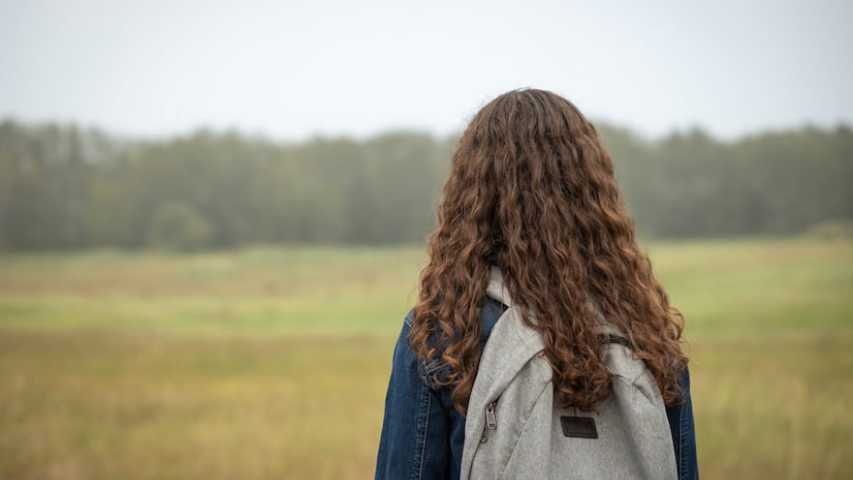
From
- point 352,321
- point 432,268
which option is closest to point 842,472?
point 432,268

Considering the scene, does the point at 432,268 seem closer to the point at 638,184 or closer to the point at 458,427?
the point at 458,427

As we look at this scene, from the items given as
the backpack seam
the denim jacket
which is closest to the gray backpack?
the backpack seam

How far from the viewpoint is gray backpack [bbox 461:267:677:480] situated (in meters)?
1.56

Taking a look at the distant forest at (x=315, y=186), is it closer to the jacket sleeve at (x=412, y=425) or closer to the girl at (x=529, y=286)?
the girl at (x=529, y=286)

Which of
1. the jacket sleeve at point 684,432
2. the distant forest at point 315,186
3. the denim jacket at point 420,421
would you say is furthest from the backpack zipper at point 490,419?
the distant forest at point 315,186

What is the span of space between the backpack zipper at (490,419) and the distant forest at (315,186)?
62.4 ft

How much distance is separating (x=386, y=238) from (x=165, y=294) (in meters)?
8.23

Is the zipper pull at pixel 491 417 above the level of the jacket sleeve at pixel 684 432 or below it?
above

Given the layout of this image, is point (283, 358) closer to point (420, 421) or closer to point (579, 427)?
point (420, 421)

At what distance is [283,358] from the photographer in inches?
579

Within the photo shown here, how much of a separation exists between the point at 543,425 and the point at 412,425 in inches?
14.2

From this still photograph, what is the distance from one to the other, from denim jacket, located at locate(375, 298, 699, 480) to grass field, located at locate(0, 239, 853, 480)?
6953 millimetres

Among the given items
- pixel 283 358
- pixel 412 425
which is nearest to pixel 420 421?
pixel 412 425

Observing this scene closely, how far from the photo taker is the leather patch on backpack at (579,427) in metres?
1.63
